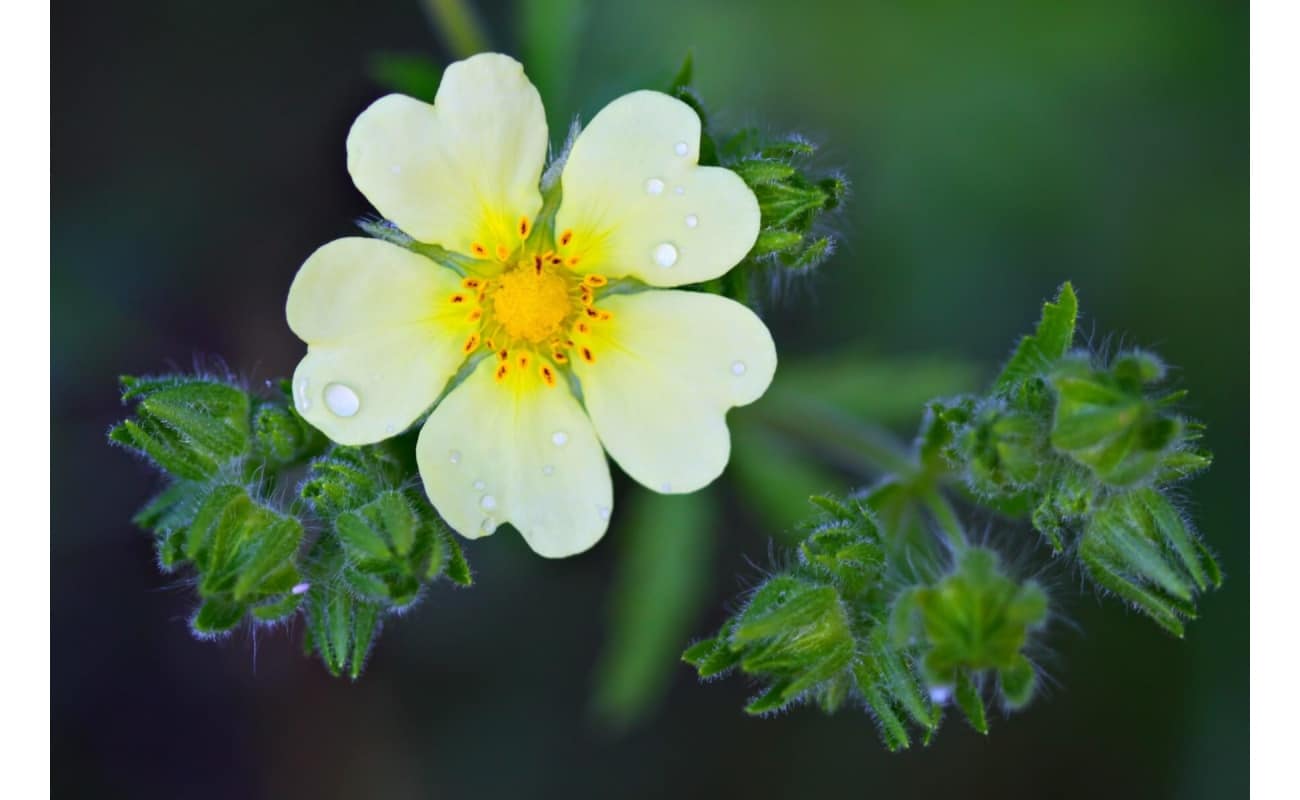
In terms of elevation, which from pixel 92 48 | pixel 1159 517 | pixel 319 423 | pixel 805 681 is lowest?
pixel 805 681

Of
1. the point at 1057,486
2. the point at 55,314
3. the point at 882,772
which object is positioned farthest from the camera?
the point at 882,772

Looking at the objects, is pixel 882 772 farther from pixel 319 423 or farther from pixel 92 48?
pixel 92 48

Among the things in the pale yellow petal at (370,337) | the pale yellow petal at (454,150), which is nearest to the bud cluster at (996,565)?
the pale yellow petal at (370,337)

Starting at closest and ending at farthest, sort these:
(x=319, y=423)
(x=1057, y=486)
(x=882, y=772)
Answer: (x=319, y=423) < (x=1057, y=486) < (x=882, y=772)

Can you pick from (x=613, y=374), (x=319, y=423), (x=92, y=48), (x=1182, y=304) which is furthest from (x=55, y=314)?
(x=1182, y=304)

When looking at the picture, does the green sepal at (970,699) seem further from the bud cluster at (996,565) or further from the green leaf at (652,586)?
the green leaf at (652,586)

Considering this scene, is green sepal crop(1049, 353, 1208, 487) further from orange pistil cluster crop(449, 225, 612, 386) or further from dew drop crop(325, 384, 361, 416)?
dew drop crop(325, 384, 361, 416)
